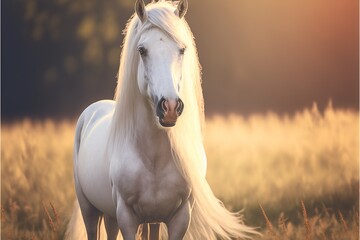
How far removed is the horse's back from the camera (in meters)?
4.11

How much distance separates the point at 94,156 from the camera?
14.1ft

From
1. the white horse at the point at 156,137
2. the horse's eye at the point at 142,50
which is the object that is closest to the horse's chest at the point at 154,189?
the white horse at the point at 156,137

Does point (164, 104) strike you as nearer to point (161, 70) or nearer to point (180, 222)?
point (161, 70)

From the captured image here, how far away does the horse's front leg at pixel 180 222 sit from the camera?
3.76m

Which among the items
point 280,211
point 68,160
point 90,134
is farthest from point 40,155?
point 280,211

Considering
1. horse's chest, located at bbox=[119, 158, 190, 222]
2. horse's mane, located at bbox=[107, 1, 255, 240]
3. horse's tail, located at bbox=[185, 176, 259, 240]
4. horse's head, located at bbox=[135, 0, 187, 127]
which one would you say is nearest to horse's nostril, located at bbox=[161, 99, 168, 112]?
horse's head, located at bbox=[135, 0, 187, 127]

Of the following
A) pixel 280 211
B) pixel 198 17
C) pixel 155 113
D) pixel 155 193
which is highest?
pixel 198 17

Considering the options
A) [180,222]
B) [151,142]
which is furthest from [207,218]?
[151,142]

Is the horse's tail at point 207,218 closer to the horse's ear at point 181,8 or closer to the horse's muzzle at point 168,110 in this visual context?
the horse's muzzle at point 168,110

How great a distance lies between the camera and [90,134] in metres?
4.62

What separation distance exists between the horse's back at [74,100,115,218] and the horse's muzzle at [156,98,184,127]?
0.79 metres

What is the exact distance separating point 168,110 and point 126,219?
752 mm

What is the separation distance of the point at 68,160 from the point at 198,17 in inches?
65.6

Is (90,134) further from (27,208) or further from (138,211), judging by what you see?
(27,208)
